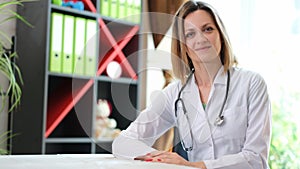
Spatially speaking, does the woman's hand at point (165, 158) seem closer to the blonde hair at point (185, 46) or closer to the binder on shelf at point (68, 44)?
the blonde hair at point (185, 46)

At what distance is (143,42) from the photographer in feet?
10.3

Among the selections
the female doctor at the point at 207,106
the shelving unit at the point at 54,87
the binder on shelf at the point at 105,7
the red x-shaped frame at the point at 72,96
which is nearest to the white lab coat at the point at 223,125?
the female doctor at the point at 207,106

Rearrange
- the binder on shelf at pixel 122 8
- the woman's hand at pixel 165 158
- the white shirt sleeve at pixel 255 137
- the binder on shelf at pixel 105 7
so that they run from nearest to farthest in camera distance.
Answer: the woman's hand at pixel 165 158, the white shirt sleeve at pixel 255 137, the binder on shelf at pixel 105 7, the binder on shelf at pixel 122 8

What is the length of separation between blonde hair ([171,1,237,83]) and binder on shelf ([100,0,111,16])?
1254mm

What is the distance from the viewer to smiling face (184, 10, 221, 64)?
151 cm

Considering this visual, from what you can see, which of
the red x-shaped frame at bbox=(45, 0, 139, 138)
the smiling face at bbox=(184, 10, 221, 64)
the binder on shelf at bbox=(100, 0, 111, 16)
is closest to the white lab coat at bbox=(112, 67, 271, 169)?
the smiling face at bbox=(184, 10, 221, 64)

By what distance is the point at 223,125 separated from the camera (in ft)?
5.44

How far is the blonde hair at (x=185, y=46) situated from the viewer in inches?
63.3

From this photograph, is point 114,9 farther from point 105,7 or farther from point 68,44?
point 68,44

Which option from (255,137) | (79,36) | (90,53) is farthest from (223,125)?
(79,36)

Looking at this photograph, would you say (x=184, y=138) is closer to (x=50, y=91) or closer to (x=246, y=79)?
(x=246, y=79)

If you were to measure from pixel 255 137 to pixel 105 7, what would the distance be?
1665mm

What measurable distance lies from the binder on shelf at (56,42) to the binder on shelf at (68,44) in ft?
0.09

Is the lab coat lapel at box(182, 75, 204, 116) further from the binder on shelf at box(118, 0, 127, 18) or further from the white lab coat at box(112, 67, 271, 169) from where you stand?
the binder on shelf at box(118, 0, 127, 18)
